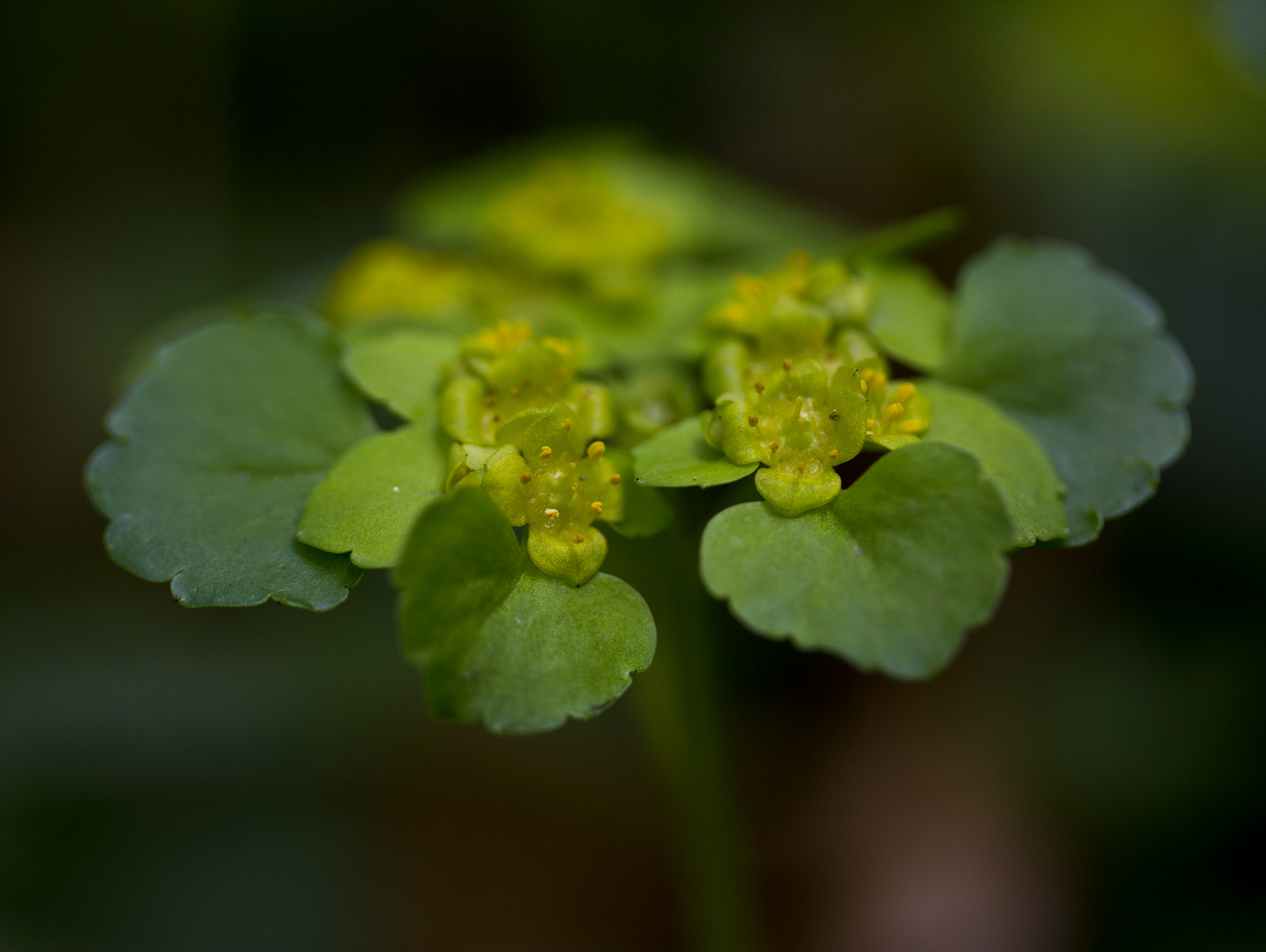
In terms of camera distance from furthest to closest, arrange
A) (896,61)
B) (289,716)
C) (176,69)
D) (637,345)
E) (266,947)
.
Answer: (896,61) < (176,69) < (289,716) < (266,947) < (637,345)

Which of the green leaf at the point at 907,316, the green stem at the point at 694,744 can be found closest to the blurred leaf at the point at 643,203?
the green leaf at the point at 907,316

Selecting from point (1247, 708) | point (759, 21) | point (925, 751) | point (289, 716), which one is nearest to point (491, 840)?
point (289, 716)

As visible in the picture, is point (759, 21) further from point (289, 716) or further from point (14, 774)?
point (14, 774)

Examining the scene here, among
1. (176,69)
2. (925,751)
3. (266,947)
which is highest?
(176,69)

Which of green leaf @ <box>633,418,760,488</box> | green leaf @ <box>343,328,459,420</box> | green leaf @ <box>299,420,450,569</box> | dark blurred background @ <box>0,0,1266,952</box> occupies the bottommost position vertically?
dark blurred background @ <box>0,0,1266,952</box>

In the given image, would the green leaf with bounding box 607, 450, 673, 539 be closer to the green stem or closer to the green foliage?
the green foliage

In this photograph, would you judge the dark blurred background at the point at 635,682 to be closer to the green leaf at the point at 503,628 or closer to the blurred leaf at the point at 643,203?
the blurred leaf at the point at 643,203

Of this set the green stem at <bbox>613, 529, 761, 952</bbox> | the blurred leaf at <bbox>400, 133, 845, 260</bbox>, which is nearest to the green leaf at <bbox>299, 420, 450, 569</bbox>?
the green stem at <bbox>613, 529, 761, 952</bbox>
